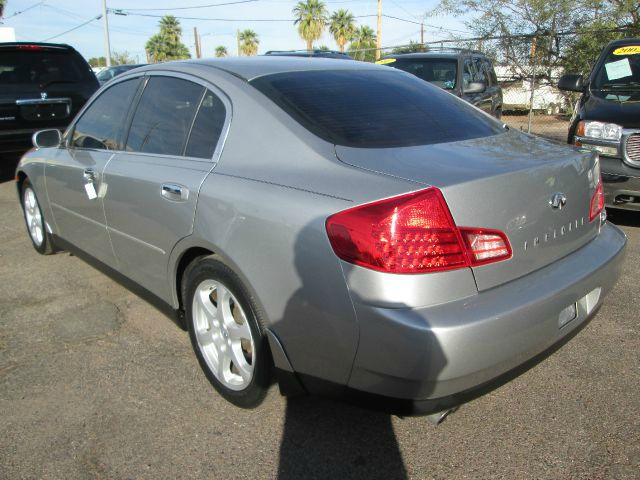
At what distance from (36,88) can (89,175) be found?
5325 millimetres

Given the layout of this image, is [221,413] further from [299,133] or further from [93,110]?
[93,110]

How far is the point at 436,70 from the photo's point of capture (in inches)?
352

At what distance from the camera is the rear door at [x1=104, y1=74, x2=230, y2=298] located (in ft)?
9.02

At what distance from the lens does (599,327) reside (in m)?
3.49

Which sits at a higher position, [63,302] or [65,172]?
[65,172]

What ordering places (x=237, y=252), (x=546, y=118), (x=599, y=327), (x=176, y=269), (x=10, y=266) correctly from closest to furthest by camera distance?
(x=237, y=252)
(x=176, y=269)
(x=599, y=327)
(x=10, y=266)
(x=546, y=118)

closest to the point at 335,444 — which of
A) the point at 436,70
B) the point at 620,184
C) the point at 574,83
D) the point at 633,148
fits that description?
the point at 620,184

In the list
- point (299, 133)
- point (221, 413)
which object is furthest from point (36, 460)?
point (299, 133)

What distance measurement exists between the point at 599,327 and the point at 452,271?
195 cm

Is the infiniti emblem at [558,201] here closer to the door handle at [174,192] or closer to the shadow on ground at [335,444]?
the shadow on ground at [335,444]

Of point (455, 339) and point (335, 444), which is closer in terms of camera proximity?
point (455, 339)

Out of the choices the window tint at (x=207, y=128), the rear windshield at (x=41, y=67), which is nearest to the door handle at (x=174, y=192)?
the window tint at (x=207, y=128)

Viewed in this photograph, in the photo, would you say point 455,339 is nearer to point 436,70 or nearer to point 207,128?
point 207,128

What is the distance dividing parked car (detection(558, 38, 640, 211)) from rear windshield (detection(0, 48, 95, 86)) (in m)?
6.70
